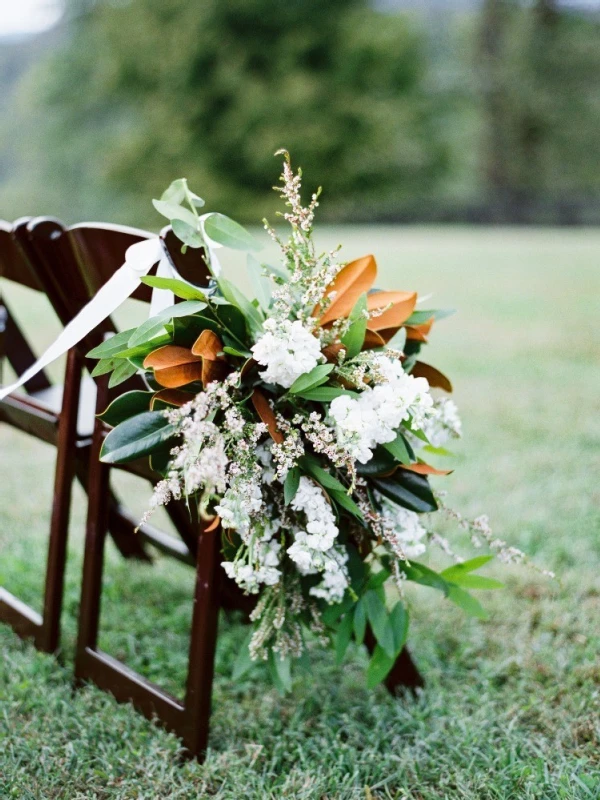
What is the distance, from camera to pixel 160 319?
1521mm

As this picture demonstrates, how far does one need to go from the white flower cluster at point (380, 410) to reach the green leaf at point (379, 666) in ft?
2.03

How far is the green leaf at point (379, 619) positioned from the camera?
1.85 metres

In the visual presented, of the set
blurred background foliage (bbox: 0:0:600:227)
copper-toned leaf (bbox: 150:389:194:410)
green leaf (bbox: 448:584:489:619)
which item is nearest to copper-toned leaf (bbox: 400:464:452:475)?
green leaf (bbox: 448:584:489:619)

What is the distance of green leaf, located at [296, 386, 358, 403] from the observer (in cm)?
153

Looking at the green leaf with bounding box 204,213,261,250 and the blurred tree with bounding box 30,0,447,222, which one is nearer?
the green leaf with bounding box 204,213,261,250

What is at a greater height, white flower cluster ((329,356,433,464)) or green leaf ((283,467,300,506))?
white flower cluster ((329,356,433,464))

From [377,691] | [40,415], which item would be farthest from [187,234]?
[377,691]

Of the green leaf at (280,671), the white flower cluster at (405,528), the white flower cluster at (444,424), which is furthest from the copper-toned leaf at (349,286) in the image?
the green leaf at (280,671)

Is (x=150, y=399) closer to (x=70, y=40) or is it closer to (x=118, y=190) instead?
(x=118, y=190)

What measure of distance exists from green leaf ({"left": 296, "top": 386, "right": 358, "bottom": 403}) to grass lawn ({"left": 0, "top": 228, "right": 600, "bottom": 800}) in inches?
34.5

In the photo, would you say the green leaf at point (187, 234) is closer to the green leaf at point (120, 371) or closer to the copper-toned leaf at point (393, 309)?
the green leaf at point (120, 371)

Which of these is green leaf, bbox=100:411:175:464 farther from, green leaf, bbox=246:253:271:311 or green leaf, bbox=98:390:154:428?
green leaf, bbox=246:253:271:311

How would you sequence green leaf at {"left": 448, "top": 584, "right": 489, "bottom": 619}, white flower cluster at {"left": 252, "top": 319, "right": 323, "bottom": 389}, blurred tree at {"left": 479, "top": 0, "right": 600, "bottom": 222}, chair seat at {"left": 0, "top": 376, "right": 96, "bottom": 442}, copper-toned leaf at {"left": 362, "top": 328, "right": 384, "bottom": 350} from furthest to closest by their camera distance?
blurred tree at {"left": 479, "top": 0, "right": 600, "bottom": 222}, chair seat at {"left": 0, "top": 376, "right": 96, "bottom": 442}, green leaf at {"left": 448, "top": 584, "right": 489, "bottom": 619}, copper-toned leaf at {"left": 362, "top": 328, "right": 384, "bottom": 350}, white flower cluster at {"left": 252, "top": 319, "right": 323, "bottom": 389}

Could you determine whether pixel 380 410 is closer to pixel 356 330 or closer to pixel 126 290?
pixel 356 330
